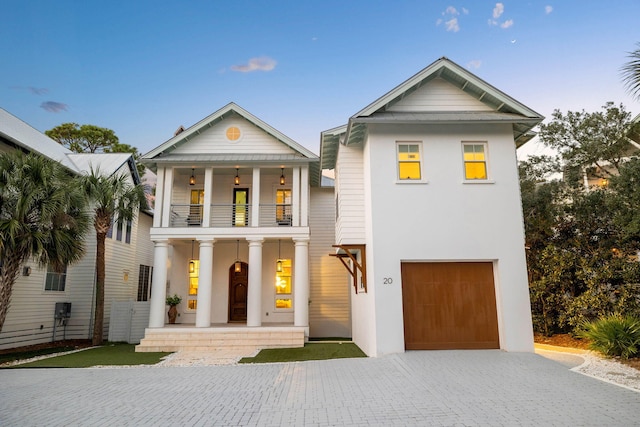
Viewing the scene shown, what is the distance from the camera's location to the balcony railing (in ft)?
51.7

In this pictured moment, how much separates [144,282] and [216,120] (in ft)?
36.7

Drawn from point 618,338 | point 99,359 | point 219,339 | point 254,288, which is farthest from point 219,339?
point 618,338

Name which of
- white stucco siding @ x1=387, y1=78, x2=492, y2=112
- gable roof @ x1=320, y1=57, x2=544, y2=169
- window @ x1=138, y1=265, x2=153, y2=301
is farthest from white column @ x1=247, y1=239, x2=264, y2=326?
window @ x1=138, y1=265, x2=153, y2=301

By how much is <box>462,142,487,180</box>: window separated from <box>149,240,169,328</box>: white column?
10.6 m

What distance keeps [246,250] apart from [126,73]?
14821 mm

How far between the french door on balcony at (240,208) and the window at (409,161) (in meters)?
7.51

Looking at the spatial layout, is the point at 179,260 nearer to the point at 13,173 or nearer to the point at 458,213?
the point at 13,173

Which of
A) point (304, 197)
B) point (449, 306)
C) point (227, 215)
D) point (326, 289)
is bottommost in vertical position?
point (449, 306)

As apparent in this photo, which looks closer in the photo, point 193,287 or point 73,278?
point 193,287

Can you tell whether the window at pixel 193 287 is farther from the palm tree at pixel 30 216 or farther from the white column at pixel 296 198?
the palm tree at pixel 30 216

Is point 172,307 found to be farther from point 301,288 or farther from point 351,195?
point 351,195

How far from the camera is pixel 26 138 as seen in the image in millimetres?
14352

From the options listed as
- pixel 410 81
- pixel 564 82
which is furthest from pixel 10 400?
pixel 564 82

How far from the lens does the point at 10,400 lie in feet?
21.2
